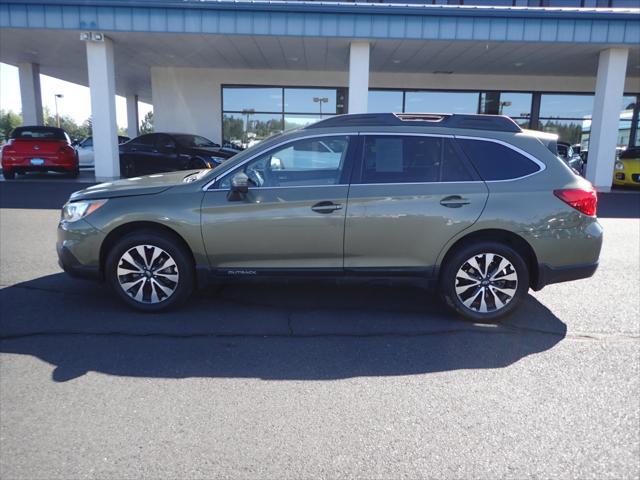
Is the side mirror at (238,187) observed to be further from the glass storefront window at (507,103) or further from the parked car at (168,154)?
the glass storefront window at (507,103)

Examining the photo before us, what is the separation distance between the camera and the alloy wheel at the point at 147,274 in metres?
4.55

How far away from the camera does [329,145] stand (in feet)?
15.0

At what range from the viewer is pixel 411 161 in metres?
4.53

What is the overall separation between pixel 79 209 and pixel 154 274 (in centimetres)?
93

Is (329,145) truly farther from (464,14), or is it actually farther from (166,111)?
(166,111)

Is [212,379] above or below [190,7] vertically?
below

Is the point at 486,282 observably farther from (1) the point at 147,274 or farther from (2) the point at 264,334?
(1) the point at 147,274

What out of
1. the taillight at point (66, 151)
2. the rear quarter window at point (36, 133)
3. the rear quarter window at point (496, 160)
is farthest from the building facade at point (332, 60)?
the rear quarter window at point (496, 160)

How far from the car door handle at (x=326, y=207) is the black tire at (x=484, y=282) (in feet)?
3.70

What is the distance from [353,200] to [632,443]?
2.63 meters

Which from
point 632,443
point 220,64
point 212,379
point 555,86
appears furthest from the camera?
point 555,86

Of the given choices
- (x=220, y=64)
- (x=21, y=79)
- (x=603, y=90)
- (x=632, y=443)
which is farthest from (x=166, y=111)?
(x=632, y=443)

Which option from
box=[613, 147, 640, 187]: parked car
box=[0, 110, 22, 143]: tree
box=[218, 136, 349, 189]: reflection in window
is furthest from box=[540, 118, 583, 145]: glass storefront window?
box=[0, 110, 22, 143]: tree

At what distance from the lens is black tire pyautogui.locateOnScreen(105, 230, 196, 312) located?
14.9ft
